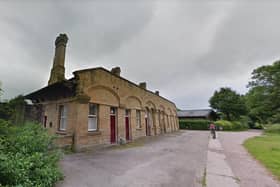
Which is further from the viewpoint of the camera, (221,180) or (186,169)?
(186,169)

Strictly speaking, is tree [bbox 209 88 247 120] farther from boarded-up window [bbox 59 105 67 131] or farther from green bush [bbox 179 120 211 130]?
boarded-up window [bbox 59 105 67 131]

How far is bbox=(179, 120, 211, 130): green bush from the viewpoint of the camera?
34.7 m

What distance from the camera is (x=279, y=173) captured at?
5.76m

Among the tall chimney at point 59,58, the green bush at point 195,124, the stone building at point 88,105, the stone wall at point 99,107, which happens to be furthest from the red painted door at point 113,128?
the green bush at point 195,124

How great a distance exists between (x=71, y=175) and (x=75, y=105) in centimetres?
556

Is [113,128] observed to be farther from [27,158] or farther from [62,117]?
[27,158]

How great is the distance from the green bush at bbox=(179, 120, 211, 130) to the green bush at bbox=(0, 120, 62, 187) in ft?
112

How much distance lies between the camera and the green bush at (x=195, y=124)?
34700 mm

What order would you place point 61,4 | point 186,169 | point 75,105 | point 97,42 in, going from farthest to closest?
point 97,42 → point 75,105 → point 61,4 → point 186,169

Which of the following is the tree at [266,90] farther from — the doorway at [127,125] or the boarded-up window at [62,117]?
the boarded-up window at [62,117]

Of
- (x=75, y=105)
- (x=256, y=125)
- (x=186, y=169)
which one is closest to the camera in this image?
(x=186, y=169)

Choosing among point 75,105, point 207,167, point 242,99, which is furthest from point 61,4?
point 242,99

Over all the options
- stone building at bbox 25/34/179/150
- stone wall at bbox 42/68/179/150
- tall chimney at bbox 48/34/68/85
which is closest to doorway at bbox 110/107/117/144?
stone building at bbox 25/34/179/150

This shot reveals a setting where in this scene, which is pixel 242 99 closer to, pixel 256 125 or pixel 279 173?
pixel 256 125
